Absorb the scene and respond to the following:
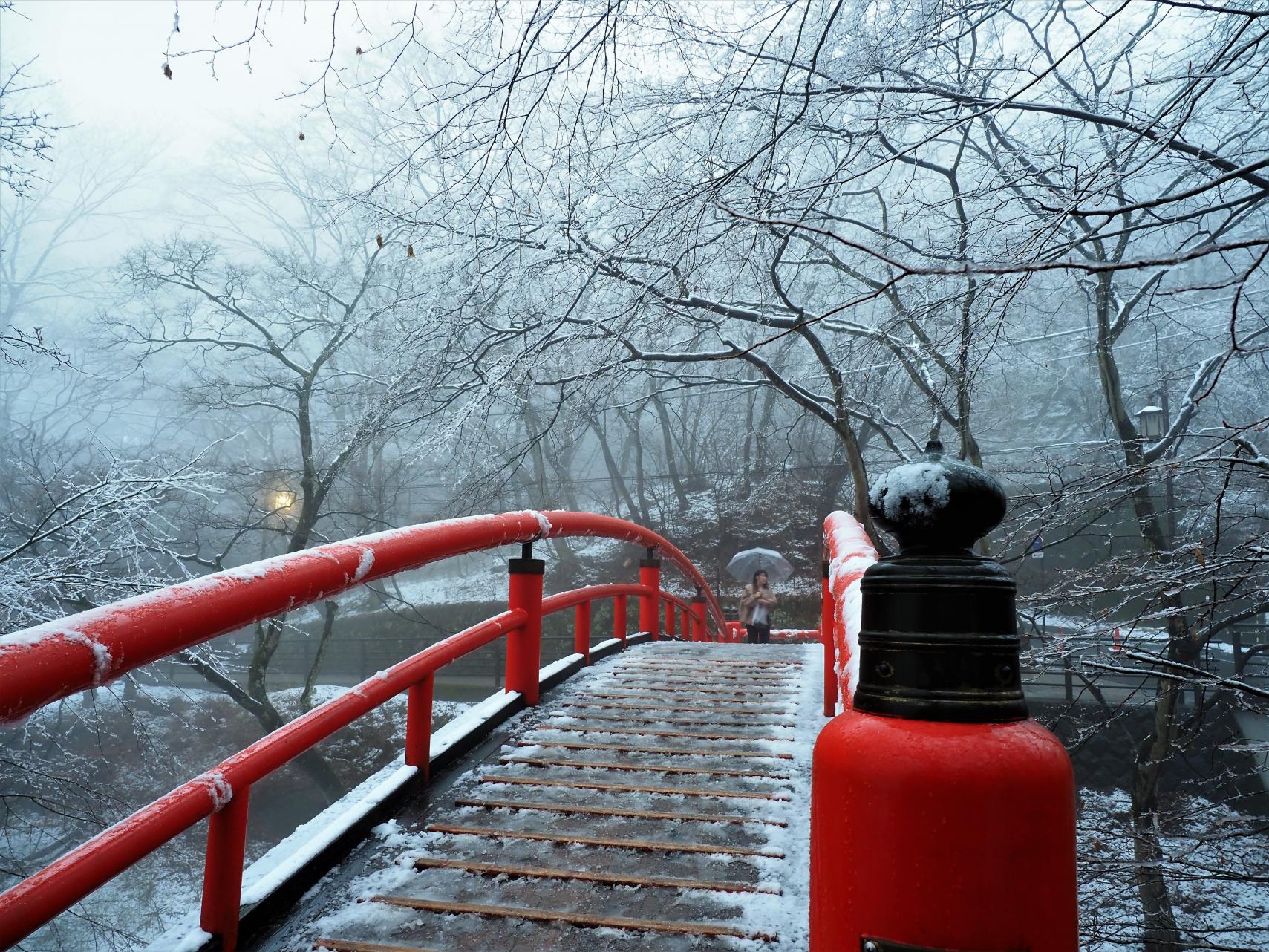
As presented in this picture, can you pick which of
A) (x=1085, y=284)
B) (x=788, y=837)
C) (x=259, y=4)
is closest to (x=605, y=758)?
(x=788, y=837)

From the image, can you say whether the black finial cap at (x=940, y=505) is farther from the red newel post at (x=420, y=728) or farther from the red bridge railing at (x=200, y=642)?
the red newel post at (x=420, y=728)

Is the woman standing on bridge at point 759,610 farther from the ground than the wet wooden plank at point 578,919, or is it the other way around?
the wet wooden plank at point 578,919

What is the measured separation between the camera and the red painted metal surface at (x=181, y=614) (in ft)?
3.76

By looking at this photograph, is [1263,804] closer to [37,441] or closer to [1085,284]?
[1085,284]

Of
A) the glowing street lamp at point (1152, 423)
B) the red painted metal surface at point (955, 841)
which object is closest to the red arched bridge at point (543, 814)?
the red painted metal surface at point (955, 841)

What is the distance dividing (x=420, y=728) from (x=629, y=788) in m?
0.82

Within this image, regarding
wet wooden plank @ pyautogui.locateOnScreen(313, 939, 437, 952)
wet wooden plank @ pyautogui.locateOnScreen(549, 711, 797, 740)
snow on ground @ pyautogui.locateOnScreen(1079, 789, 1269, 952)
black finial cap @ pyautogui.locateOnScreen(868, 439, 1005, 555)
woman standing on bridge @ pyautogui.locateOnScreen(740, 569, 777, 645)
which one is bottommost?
snow on ground @ pyautogui.locateOnScreen(1079, 789, 1269, 952)

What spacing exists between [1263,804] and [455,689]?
17233 millimetres

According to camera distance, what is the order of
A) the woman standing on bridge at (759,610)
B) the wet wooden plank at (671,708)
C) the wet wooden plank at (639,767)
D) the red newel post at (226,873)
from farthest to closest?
the woman standing on bridge at (759,610)
the wet wooden plank at (671,708)
the wet wooden plank at (639,767)
the red newel post at (226,873)

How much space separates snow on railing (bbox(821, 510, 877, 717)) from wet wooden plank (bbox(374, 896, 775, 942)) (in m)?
0.65

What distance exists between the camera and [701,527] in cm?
2523

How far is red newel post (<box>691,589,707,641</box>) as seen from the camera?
35.9 ft

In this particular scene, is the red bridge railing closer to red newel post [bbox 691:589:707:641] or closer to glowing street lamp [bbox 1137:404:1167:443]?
red newel post [bbox 691:589:707:641]

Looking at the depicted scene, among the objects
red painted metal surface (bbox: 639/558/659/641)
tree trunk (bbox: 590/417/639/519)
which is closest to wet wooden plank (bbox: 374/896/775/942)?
red painted metal surface (bbox: 639/558/659/641)
